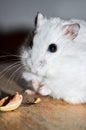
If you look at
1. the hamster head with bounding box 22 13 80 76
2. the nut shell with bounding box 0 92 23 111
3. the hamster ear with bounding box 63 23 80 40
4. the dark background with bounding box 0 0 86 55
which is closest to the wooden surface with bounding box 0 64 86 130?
the nut shell with bounding box 0 92 23 111

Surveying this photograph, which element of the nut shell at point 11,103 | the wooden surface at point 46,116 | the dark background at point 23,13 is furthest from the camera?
the dark background at point 23,13

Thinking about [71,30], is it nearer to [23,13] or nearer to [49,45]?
[49,45]

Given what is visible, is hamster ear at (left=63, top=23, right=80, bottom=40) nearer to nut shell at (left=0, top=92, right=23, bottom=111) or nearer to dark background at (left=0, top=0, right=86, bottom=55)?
nut shell at (left=0, top=92, right=23, bottom=111)

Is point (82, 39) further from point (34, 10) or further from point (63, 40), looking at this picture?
point (34, 10)

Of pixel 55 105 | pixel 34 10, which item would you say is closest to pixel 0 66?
pixel 34 10

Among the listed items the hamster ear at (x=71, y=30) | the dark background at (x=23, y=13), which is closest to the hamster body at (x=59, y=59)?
the hamster ear at (x=71, y=30)

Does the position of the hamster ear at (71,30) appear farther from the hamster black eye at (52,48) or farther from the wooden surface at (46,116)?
the wooden surface at (46,116)

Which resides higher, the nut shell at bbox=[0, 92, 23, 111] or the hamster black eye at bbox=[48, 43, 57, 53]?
the hamster black eye at bbox=[48, 43, 57, 53]
